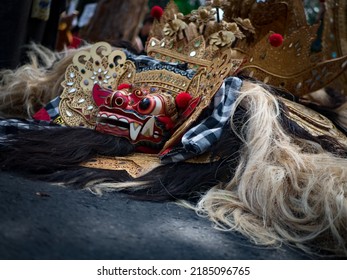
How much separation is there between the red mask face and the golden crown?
319 millimetres

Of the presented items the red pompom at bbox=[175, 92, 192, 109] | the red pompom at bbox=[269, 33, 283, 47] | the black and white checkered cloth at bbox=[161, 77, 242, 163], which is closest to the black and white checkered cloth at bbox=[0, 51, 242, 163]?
the black and white checkered cloth at bbox=[161, 77, 242, 163]

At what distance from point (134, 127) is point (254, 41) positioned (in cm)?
80

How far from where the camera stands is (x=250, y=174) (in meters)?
1.64

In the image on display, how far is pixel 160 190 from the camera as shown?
1.69 m

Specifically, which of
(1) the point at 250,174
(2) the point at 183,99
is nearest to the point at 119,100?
(2) the point at 183,99

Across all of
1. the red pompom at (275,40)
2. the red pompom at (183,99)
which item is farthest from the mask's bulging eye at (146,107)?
the red pompom at (275,40)

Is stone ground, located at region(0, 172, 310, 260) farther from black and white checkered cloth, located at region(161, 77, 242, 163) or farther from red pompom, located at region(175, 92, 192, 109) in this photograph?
red pompom, located at region(175, 92, 192, 109)

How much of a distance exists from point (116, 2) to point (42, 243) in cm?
346

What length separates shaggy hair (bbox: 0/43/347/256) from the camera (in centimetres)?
145

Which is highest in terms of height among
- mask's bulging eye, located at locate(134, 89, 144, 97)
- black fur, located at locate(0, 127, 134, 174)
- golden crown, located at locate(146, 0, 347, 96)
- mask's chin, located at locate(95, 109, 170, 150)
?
golden crown, located at locate(146, 0, 347, 96)

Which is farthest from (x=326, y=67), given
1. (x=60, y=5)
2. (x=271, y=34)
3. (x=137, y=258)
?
(x=60, y=5)

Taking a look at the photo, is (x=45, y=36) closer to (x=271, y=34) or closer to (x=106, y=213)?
(x=271, y=34)

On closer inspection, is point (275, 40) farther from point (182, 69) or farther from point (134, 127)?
point (134, 127)

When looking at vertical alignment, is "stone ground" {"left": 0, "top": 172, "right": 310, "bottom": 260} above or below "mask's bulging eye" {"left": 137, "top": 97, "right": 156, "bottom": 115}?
below
